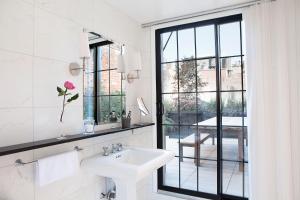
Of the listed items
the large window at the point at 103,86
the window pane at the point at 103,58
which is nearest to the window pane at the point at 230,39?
the large window at the point at 103,86

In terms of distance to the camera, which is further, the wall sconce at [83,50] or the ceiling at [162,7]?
the ceiling at [162,7]

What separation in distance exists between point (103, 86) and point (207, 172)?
1.54 m

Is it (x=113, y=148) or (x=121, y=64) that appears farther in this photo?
(x=121, y=64)

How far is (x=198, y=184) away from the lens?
249cm

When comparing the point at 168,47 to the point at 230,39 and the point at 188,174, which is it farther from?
the point at 188,174

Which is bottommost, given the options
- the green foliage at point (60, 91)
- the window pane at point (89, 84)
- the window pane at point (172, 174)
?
the window pane at point (172, 174)

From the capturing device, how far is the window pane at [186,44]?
8.34ft

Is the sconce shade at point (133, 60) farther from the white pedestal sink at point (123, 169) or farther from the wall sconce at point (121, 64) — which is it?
the white pedestal sink at point (123, 169)

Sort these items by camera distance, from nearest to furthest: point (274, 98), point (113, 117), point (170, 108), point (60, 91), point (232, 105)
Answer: point (60, 91), point (274, 98), point (113, 117), point (232, 105), point (170, 108)

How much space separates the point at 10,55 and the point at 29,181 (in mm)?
804

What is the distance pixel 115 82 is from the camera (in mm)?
2240

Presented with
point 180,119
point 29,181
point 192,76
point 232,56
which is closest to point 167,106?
point 180,119

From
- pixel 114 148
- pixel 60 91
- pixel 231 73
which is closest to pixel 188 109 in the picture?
pixel 231 73

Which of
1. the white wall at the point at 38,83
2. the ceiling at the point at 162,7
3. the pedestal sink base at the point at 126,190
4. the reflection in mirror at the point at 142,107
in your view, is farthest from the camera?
the reflection in mirror at the point at 142,107
